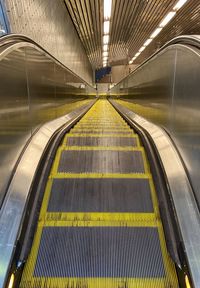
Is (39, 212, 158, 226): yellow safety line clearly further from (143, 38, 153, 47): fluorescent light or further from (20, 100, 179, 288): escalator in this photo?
(143, 38, 153, 47): fluorescent light

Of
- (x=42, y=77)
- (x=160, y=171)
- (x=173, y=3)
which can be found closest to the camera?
(x=160, y=171)

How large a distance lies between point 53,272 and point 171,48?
2.25 m

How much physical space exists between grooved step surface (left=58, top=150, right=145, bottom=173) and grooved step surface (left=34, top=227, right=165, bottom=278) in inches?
25.5

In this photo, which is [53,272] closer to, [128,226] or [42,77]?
[128,226]

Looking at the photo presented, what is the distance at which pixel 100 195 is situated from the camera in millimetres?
1937

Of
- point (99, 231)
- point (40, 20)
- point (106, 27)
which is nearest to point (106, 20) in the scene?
point (106, 27)

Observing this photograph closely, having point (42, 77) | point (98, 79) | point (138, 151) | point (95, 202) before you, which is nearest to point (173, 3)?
point (42, 77)

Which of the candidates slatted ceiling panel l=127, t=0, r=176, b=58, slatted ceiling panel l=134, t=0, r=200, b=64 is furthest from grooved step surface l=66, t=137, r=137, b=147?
slatted ceiling panel l=134, t=0, r=200, b=64

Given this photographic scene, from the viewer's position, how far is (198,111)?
184 cm

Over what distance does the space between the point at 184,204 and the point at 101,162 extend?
87 cm

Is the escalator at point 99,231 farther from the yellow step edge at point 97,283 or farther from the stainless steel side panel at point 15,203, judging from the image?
the stainless steel side panel at point 15,203

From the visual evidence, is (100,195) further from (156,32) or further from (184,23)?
(156,32)

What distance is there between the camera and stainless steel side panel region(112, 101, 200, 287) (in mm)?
1381

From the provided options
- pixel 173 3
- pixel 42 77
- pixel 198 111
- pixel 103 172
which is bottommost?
pixel 103 172
